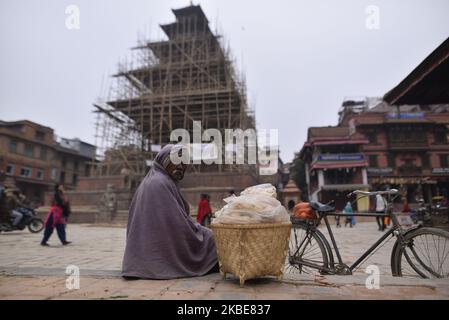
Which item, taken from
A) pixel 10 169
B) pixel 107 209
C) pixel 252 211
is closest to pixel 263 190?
pixel 252 211

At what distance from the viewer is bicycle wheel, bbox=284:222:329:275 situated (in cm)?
297

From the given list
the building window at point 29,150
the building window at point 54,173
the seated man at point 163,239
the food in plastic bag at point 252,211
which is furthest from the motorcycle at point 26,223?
the building window at point 54,173

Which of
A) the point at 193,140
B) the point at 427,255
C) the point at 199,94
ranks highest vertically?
the point at 199,94


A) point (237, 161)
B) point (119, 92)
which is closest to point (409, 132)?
point (237, 161)

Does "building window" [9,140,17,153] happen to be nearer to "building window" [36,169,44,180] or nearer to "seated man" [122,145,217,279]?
"building window" [36,169,44,180]

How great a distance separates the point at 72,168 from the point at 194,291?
3969 cm

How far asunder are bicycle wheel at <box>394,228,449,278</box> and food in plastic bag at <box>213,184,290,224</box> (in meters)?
1.14

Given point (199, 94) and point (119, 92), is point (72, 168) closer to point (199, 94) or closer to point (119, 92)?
point (119, 92)

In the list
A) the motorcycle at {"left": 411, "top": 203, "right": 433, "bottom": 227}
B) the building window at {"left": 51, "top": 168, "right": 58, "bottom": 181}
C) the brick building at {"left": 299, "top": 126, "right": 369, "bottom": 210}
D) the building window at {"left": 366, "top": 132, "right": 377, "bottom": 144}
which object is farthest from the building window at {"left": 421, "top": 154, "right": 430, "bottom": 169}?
the building window at {"left": 51, "top": 168, "right": 58, "bottom": 181}

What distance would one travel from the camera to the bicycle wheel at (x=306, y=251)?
297cm

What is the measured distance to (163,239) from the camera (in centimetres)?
267

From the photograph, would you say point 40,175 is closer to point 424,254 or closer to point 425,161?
point 424,254

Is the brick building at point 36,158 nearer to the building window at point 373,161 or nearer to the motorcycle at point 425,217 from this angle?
the building window at point 373,161

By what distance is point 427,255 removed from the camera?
100 inches
